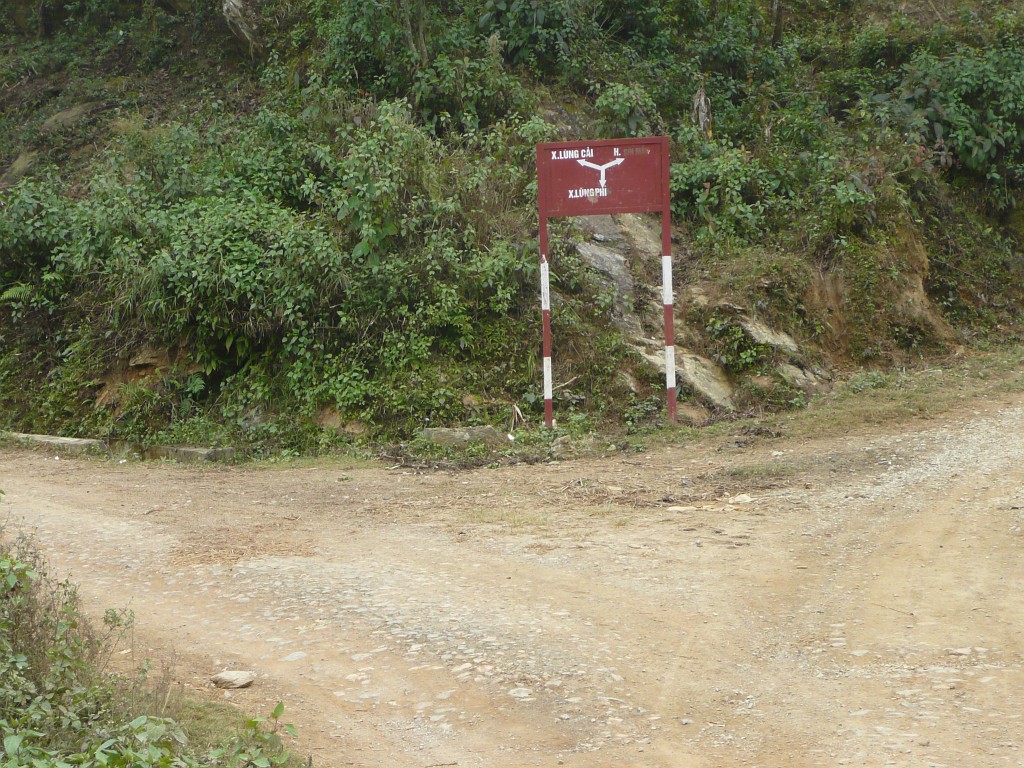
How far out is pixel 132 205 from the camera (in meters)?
12.4

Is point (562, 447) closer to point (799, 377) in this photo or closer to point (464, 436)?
point (464, 436)

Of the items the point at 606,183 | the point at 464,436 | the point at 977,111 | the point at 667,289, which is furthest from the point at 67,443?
the point at 977,111

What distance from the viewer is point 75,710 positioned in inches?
144

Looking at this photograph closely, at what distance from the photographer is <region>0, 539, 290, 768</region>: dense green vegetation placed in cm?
319

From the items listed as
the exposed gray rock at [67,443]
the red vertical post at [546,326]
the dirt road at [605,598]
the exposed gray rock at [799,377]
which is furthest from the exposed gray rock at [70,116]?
the exposed gray rock at [799,377]

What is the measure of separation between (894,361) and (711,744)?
8857mm

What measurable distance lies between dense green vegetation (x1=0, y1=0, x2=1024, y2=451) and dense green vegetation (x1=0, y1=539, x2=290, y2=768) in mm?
5950

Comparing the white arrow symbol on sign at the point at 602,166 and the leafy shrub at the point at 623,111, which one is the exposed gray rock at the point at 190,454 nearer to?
the white arrow symbol on sign at the point at 602,166

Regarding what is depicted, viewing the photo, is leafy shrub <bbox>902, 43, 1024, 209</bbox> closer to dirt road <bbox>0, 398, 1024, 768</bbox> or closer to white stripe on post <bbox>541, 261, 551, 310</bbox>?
white stripe on post <bbox>541, 261, 551, 310</bbox>

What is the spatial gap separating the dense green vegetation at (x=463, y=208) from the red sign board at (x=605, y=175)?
4.10 ft

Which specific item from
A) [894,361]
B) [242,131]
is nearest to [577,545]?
[894,361]

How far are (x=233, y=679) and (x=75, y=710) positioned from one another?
0.92 meters

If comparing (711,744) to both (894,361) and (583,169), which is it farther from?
(894,361)

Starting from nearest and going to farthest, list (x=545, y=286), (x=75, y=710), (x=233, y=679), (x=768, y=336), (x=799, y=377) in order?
(x=75, y=710)
(x=233, y=679)
(x=545, y=286)
(x=799, y=377)
(x=768, y=336)
